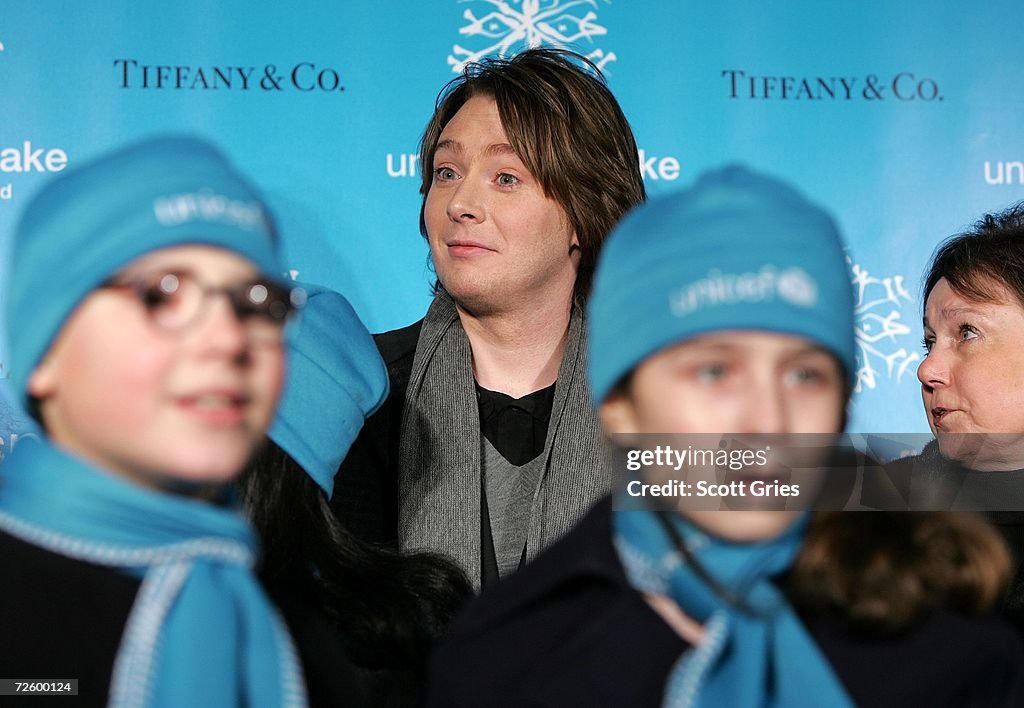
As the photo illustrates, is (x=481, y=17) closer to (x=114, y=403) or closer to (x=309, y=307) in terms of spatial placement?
(x=309, y=307)

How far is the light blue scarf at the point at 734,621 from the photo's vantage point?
2.75 ft

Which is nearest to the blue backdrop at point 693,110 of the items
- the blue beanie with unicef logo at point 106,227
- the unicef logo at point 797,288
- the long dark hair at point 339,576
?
the long dark hair at point 339,576

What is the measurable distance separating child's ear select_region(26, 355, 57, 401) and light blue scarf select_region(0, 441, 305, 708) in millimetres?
40

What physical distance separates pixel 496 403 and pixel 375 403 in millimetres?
499

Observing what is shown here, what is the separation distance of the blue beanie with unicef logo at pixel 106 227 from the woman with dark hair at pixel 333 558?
0.25 m

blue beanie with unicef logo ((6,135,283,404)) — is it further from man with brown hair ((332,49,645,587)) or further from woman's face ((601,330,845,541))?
man with brown hair ((332,49,645,587))

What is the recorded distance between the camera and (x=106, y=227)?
2.71ft

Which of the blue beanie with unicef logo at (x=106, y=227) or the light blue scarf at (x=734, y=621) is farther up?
the blue beanie with unicef logo at (x=106, y=227)

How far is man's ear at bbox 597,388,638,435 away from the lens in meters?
0.89

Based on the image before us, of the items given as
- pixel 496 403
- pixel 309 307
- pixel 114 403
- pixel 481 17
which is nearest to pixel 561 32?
pixel 481 17

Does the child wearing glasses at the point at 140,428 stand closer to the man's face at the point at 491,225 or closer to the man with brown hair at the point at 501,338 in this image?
the man with brown hair at the point at 501,338

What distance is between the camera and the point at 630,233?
2.90 feet

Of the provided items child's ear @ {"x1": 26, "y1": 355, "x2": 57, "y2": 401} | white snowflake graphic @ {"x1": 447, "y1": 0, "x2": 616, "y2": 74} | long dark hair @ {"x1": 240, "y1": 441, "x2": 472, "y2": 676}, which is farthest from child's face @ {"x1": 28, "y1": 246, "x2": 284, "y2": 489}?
white snowflake graphic @ {"x1": 447, "y1": 0, "x2": 616, "y2": 74}

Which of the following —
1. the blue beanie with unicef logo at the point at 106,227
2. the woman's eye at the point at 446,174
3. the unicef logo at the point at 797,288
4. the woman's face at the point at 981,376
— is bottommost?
the woman's face at the point at 981,376
